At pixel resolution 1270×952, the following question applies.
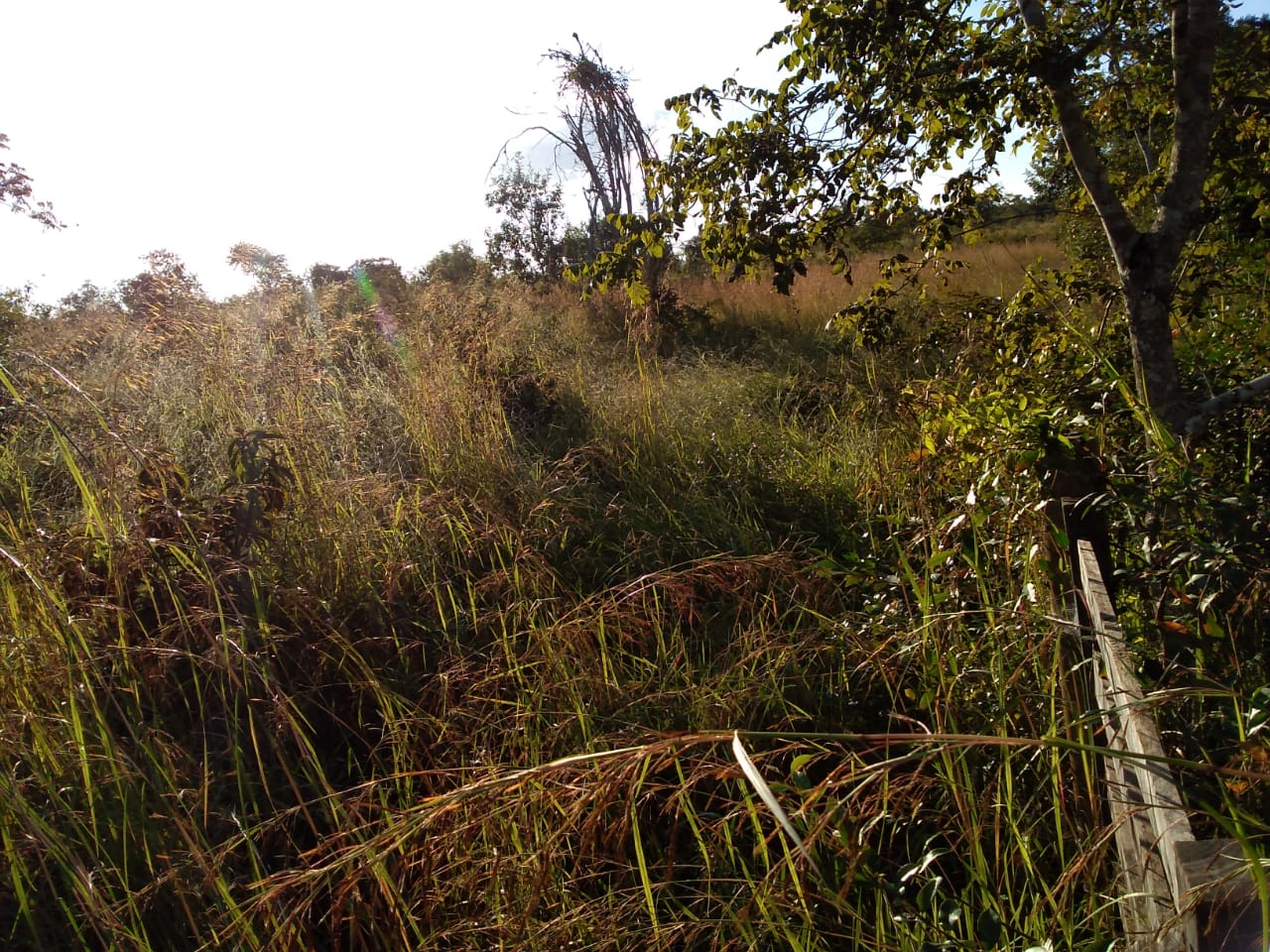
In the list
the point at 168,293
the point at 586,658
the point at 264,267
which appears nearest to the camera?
the point at 586,658

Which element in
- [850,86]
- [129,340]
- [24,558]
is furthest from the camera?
[129,340]

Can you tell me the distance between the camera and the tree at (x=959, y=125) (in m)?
1.89

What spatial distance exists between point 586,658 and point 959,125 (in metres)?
1.90

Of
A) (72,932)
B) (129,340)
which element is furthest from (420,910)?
(129,340)

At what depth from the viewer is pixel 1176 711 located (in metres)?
1.42

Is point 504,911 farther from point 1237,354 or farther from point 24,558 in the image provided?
point 1237,354

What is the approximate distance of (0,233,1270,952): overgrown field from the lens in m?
1.21

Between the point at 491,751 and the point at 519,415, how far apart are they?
10.4 ft

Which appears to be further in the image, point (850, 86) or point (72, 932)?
point (850, 86)

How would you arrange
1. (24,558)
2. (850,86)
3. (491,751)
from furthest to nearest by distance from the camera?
(850,86)
(491,751)
(24,558)

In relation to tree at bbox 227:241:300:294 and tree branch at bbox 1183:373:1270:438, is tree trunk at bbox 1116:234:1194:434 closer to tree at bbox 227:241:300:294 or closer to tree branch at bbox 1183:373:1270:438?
tree branch at bbox 1183:373:1270:438

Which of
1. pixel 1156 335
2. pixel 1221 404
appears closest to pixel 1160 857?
pixel 1221 404

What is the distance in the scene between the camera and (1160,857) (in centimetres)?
98

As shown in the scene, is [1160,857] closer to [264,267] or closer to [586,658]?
[586,658]
